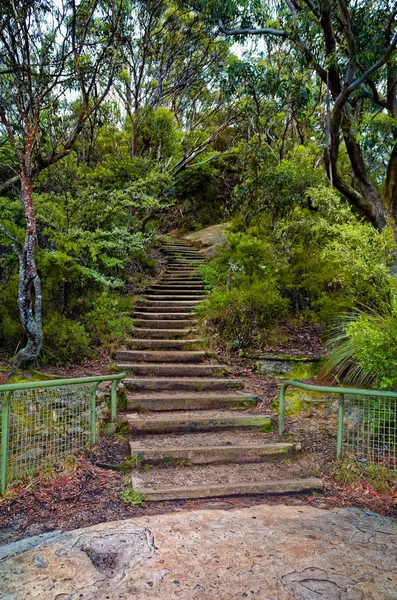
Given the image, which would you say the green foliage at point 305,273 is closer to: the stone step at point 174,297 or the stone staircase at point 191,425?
the stone step at point 174,297

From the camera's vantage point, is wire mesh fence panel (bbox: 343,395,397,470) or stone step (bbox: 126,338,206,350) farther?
stone step (bbox: 126,338,206,350)

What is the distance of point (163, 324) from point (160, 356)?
4.39 feet

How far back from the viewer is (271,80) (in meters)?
6.82

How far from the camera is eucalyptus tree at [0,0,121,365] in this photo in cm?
504

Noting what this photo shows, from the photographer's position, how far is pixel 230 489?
349 centimetres

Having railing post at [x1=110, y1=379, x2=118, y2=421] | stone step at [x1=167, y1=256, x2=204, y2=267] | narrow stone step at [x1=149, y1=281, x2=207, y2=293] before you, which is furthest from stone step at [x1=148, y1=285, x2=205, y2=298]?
railing post at [x1=110, y1=379, x2=118, y2=421]

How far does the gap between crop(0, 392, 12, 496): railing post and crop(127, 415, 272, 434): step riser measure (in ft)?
4.86

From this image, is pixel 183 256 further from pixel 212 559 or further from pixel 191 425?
pixel 212 559

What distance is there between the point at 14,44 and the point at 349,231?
18.2 feet

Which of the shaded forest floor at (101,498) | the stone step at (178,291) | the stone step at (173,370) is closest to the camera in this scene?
the shaded forest floor at (101,498)

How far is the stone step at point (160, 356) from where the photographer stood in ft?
20.4

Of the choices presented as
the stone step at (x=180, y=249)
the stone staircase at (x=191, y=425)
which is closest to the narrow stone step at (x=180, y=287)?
the stone staircase at (x=191, y=425)

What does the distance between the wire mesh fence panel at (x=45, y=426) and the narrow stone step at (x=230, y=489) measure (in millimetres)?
847

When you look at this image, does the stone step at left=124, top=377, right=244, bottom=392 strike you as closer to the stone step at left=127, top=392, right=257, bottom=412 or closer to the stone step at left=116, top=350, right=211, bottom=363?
the stone step at left=127, top=392, right=257, bottom=412
